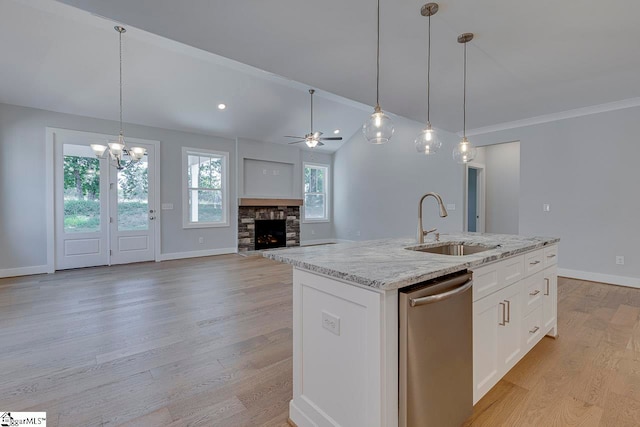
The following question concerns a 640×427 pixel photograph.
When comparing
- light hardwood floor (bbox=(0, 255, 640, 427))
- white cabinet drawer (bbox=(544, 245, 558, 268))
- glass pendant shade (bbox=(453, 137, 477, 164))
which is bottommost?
light hardwood floor (bbox=(0, 255, 640, 427))

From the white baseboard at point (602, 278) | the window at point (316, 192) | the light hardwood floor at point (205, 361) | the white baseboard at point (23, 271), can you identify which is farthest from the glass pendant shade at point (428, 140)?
the white baseboard at point (23, 271)

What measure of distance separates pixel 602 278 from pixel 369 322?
518 cm

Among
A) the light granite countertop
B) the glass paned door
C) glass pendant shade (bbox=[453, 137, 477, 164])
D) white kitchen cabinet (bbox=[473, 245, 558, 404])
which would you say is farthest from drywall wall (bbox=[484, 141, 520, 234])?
the glass paned door

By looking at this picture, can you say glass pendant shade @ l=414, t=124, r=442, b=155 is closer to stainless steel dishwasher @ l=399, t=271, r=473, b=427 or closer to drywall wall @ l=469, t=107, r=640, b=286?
stainless steel dishwasher @ l=399, t=271, r=473, b=427

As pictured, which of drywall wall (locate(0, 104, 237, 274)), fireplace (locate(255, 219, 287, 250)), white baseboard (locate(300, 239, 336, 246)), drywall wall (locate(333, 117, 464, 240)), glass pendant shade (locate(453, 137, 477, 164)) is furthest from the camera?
white baseboard (locate(300, 239, 336, 246))

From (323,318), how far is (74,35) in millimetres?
5059

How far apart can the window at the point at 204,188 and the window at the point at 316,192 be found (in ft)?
8.15

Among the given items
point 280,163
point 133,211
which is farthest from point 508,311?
point 280,163

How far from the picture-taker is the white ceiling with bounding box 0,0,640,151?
7.65ft

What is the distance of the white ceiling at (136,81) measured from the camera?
12.5ft

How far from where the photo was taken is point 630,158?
4.17 metres

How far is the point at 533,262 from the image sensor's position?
226cm

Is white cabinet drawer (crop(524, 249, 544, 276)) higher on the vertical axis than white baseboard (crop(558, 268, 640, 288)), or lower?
higher

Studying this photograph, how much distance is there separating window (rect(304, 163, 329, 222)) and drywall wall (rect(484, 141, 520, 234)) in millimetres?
4322
